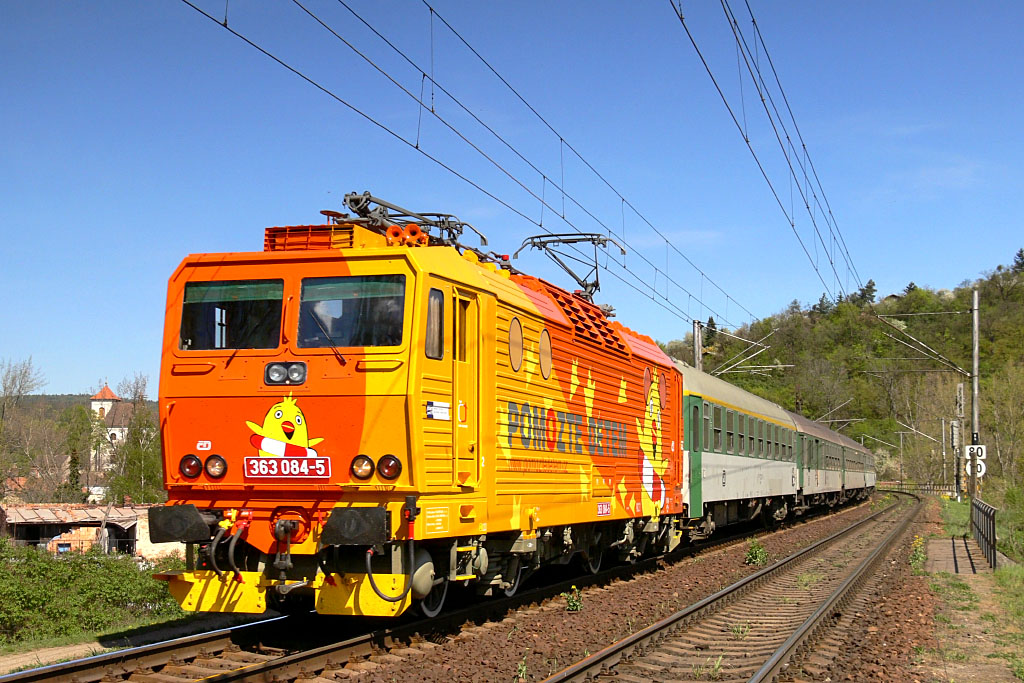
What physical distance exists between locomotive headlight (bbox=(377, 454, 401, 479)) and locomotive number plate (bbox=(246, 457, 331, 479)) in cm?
49

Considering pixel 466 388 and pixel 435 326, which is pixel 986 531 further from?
pixel 435 326

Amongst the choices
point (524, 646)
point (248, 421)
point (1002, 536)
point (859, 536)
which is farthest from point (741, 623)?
point (859, 536)

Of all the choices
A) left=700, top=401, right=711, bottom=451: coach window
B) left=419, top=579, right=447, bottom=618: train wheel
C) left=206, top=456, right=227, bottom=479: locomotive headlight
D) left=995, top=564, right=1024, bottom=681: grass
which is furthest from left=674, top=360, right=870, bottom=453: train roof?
left=206, top=456, right=227, bottom=479: locomotive headlight

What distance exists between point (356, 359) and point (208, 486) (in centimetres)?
178

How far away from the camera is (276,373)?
883 centimetres

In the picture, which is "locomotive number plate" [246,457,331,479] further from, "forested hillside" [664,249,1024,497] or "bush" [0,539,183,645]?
"forested hillside" [664,249,1024,497]

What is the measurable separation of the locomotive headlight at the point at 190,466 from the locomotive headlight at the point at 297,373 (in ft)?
3.79

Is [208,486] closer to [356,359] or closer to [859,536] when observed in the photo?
[356,359]

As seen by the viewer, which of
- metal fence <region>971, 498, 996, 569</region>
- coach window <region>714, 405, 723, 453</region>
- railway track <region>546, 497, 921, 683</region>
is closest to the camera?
railway track <region>546, 497, 921, 683</region>

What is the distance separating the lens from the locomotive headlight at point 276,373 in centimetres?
880

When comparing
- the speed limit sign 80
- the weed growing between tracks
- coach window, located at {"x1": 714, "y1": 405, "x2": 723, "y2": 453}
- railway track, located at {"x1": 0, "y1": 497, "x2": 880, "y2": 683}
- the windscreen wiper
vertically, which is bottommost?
the weed growing between tracks

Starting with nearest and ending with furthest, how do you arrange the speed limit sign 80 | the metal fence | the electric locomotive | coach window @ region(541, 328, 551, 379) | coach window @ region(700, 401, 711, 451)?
1. the electric locomotive
2. coach window @ region(541, 328, 551, 379)
3. the metal fence
4. coach window @ region(700, 401, 711, 451)
5. the speed limit sign 80

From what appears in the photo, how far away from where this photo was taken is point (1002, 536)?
890 inches

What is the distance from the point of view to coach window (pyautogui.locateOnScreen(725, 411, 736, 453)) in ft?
72.7
